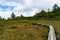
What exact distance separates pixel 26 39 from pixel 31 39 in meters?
0.41

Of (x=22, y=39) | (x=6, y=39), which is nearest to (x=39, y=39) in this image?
(x=22, y=39)

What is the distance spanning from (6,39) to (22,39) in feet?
4.39

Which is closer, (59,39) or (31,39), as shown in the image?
(59,39)

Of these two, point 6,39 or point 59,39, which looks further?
point 6,39

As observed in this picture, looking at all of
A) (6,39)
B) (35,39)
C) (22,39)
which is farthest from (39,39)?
(6,39)

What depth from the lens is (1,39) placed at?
16469 millimetres

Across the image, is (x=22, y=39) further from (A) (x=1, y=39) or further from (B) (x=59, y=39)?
(B) (x=59, y=39)

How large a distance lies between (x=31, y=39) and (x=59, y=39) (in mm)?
2472

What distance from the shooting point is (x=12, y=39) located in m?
16.4

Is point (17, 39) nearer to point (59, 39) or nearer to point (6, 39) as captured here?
point (6, 39)

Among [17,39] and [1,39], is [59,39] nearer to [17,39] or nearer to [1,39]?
[17,39]

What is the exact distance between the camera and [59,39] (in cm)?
1480

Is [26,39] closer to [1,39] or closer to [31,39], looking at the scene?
[31,39]

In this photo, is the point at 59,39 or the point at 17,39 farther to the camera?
the point at 17,39
